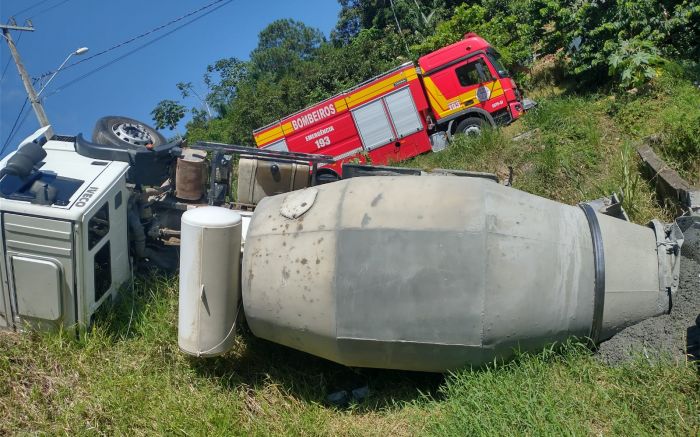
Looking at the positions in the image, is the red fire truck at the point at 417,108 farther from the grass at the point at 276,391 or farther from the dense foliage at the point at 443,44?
the grass at the point at 276,391

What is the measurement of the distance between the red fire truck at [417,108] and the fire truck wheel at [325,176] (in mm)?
5765

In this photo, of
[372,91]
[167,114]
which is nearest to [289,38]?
[167,114]

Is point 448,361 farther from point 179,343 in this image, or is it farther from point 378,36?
point 378,36

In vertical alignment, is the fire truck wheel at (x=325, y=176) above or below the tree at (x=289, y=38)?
below

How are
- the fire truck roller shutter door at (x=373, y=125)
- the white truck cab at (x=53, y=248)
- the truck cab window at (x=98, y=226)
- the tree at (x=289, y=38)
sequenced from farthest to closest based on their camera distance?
the tree at (x=289, y=38) → the fire truck roller shutter door at (x=373, y=125) → the truck cab window at (x=98, y=226) → the white truck cab at (x=53, y=248)

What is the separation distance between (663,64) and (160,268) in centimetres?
895

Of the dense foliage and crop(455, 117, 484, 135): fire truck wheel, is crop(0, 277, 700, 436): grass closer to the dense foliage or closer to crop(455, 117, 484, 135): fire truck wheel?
the dense foliage

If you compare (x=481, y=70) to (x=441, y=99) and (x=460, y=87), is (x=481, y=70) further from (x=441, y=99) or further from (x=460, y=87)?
(x=441, y=99)

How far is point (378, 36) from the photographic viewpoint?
27797mm

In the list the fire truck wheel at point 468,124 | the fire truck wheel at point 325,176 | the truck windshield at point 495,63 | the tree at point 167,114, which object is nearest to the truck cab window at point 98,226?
the fire truck wheel at point 325,176

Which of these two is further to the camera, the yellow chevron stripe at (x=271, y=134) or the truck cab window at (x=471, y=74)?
the yellow chevron stripe at (x=271, y=134)

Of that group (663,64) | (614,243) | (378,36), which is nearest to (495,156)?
(663,64)

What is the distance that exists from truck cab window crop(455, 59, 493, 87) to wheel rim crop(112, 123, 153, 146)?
9561 mm

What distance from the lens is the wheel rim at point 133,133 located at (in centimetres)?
785
